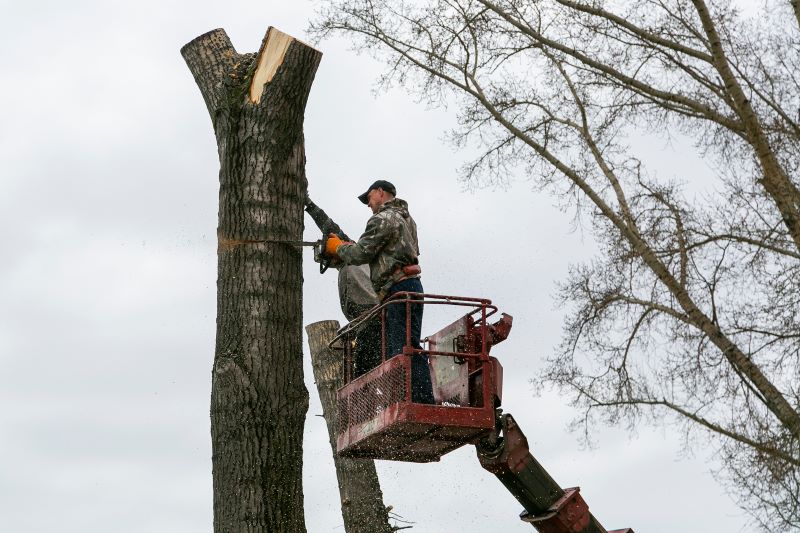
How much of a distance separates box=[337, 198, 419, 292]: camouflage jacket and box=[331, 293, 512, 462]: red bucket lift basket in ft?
0.86

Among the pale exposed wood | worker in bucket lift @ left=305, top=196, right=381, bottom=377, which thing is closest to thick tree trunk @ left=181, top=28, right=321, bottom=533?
the pale exposed wood

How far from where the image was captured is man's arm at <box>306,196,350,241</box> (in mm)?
9820

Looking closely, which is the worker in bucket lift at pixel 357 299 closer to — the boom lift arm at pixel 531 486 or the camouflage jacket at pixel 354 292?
the camouflage jacket at pixel 354 292

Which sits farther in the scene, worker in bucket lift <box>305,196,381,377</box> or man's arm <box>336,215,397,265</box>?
worker in bucket lift <box>305,196,381,377</box>

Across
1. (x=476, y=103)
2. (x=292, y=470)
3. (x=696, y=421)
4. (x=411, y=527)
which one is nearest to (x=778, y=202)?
(x=696, y=421)

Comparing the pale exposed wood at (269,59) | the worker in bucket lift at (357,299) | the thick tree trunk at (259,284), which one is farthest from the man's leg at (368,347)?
the pale exposed wood at (269,59)

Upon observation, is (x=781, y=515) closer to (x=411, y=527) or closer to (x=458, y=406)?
(x=411, y=527)

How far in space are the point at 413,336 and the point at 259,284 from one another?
1.10 metres

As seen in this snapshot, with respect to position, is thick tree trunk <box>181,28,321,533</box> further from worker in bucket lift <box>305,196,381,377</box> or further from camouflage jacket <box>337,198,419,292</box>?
worker in bucket lift <box>305,196,381,377</box>

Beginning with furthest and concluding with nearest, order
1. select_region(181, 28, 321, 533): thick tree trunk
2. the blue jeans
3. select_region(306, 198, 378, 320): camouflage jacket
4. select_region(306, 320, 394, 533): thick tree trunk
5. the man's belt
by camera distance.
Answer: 1. select_region(306, 320, 394, 533): thick tree trunk
2. select_region(306, 198, 378, 320): camouflage jacket
3. the man's belt
4. the blue jeans
5. select_region(181, 28, 321, 533): thick tree trunk

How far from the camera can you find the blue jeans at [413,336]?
8578mm

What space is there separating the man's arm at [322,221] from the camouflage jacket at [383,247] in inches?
21.8

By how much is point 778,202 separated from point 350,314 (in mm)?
5438

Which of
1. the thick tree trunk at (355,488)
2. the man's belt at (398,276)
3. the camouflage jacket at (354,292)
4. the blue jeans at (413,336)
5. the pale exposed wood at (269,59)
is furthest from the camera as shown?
the thick tree trunk at (355,488)
